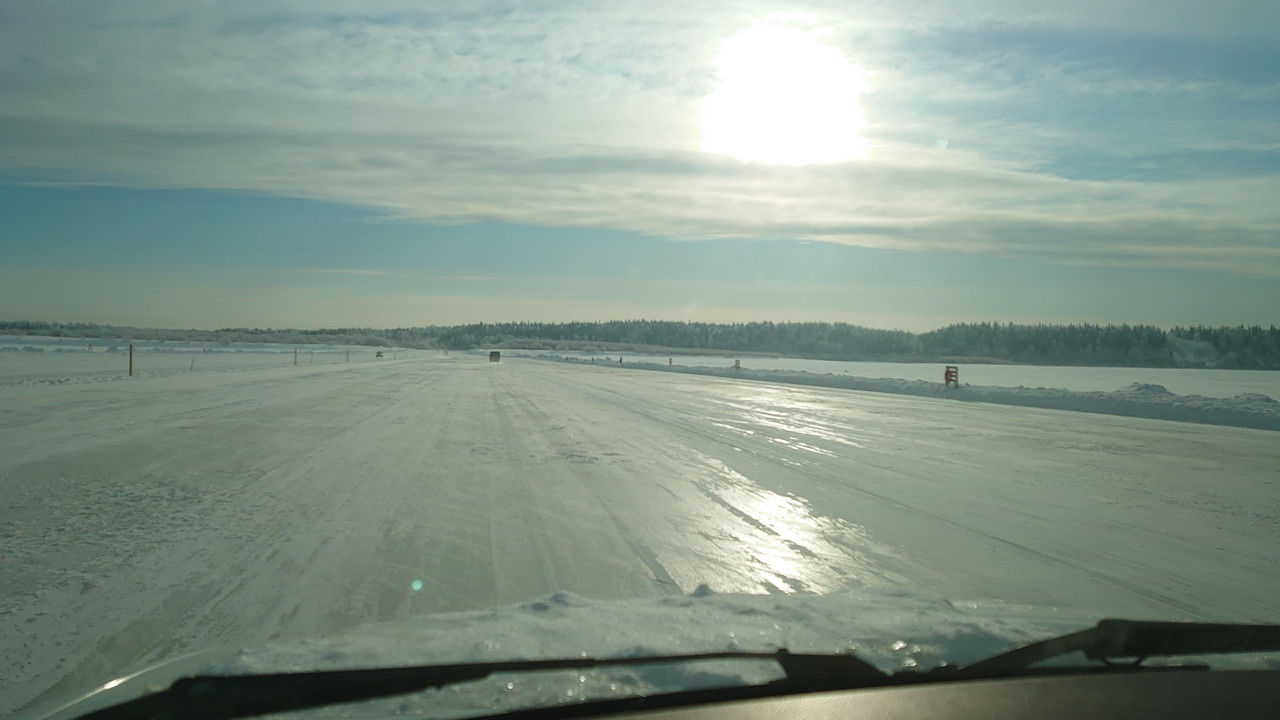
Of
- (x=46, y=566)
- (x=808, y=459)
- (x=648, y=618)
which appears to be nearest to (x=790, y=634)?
(x=648, y=618)

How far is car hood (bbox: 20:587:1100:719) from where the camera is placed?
8.46 feet

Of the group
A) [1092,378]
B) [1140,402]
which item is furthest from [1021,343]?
[1140,402]

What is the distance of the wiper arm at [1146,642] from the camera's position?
297 cm

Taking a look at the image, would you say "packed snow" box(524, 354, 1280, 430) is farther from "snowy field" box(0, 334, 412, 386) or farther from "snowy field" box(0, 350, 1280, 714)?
"snowy field" box(0, 334, 412, 386)

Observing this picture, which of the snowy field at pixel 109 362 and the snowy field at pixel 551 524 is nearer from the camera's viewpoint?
the snowy field at pixel 551 524

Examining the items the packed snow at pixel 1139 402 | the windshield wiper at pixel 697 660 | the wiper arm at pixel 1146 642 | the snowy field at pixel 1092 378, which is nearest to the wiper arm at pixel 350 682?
the windshield wiper at pixel 697 660

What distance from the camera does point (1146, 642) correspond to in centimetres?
310

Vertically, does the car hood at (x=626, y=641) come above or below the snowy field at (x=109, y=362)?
above

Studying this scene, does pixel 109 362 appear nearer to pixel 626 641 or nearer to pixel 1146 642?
pixel 626 641

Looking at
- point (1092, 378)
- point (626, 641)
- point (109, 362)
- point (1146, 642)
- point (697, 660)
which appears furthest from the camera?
point (1092, 378)

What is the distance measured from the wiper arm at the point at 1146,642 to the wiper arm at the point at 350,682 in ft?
2.02

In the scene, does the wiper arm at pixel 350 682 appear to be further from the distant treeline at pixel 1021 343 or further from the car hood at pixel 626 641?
the distant treeline at pixel 1021 343

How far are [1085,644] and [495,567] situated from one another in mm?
3453

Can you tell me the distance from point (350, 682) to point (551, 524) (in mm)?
3898
